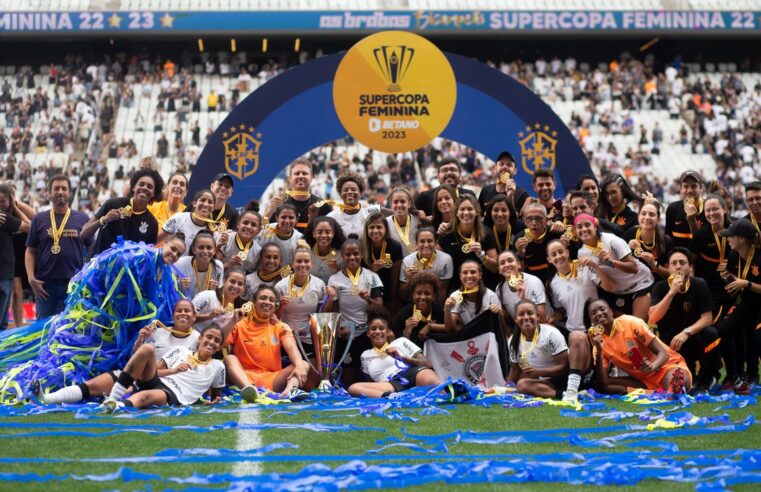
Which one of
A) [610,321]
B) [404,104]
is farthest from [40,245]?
[610,321]

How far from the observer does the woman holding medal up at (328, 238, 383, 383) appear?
9.48 metres

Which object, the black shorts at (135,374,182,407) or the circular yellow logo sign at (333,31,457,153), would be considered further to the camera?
the circular yellow logo sign at (333,31,457,153)

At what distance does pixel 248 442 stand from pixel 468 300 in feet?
11.6

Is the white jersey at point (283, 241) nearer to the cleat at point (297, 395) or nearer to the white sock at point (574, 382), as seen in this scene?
the cleat at point (297, 395)

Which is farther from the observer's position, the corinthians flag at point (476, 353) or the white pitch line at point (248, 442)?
the corinthians flag at point (476, 353)

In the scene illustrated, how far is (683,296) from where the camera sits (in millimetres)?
9219

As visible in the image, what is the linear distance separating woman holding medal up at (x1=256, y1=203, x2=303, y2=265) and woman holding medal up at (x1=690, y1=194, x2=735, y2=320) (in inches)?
156

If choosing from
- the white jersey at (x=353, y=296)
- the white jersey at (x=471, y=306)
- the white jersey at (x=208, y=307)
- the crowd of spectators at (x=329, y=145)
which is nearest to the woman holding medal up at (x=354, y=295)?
the white jersey at (x=353, y=296)

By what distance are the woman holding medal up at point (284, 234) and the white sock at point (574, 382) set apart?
2.96 meters

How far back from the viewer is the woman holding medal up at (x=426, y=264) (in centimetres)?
953

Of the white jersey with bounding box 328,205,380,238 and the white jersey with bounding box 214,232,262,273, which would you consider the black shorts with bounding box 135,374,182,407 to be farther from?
the white jersey with bounding box 328,205,380,238

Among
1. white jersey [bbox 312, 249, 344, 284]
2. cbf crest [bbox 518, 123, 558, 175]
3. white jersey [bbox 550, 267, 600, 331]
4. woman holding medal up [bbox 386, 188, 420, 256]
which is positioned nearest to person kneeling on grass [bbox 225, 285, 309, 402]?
white jersey [bbox 312, 249, 344, 284]

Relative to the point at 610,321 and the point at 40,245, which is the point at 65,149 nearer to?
the point at 40,245

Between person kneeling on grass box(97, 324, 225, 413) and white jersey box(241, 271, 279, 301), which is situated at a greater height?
white jersey box(241, 271, 279, 301)
